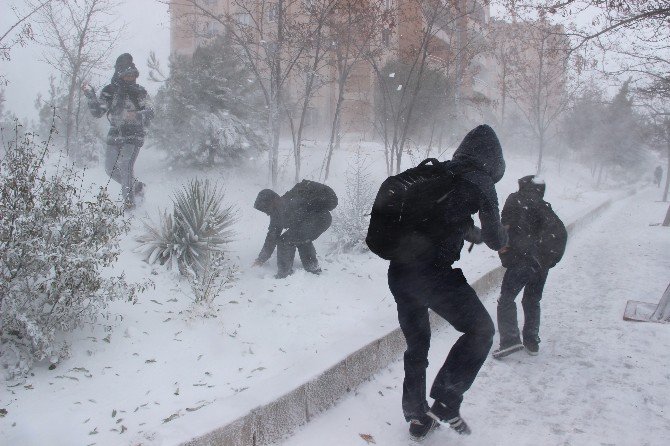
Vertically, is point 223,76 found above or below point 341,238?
above

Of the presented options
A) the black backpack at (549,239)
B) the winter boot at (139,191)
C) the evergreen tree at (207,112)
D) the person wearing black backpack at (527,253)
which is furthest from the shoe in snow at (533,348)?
the evergreen tree at (207,112)

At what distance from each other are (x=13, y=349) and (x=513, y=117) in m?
41.0

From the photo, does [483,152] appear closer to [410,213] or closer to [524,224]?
[410,213]

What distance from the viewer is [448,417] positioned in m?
3.01

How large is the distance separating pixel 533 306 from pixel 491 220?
2.07 meters

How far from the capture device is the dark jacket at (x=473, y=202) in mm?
2832

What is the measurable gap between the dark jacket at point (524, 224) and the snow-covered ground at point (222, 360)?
0.91m

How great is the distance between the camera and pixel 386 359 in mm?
4203

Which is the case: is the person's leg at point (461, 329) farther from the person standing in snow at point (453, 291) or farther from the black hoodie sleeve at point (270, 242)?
the black hoodie sleeve at point (270, 242)

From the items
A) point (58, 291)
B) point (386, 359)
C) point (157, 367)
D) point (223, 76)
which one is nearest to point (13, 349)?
point (58, 291)

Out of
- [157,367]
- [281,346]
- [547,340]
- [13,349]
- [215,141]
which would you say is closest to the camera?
[13,349]

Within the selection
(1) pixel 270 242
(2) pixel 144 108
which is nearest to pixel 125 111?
(2) pixel 144 108

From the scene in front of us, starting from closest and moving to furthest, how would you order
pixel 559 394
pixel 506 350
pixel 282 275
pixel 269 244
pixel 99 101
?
1. pixel 559 394
2. pixel 506 350
3. pixel 282 275
4. pixel 269 244
5. pixel 99 101

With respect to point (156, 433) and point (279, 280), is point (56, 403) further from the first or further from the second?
point (279, 280)
